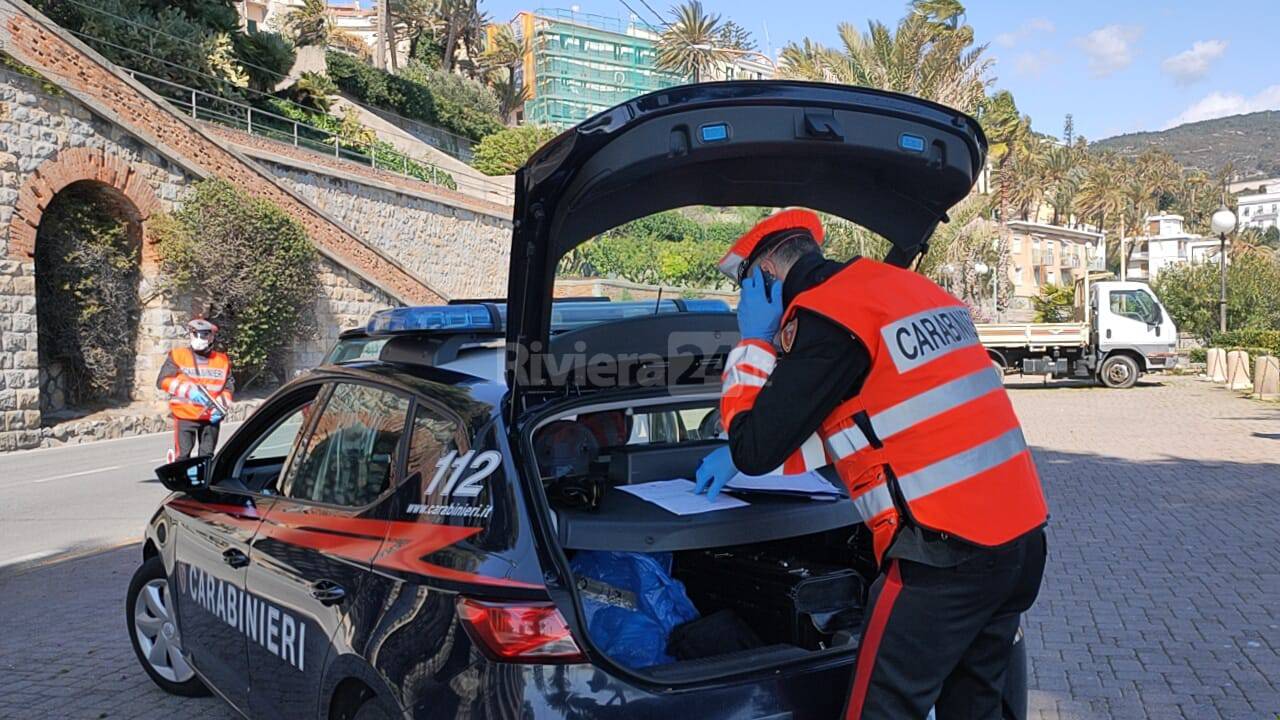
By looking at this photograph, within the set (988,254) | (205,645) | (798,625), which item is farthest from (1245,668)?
(988,254)

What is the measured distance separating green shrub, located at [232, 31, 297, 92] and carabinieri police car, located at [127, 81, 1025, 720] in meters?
31.7

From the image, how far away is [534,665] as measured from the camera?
244 cm

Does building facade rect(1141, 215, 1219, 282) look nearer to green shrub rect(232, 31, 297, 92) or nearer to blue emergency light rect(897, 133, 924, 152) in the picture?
green shrub rect(232, 31, 297, 92)

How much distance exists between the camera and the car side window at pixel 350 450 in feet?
10.9

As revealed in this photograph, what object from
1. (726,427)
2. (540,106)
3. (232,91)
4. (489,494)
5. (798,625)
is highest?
(540,106)

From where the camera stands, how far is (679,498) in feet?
10.4

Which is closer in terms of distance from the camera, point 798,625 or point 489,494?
point 489,494

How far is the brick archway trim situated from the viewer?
712 inches

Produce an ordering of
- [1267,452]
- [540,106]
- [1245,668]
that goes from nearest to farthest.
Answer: [1245,668] < [1267,452] < [540,106]

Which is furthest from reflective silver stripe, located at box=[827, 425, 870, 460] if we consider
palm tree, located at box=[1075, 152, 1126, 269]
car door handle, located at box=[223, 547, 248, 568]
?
palm tree, located at box=[1075, 152, 1126, 269]

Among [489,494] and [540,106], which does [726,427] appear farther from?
[540,106]

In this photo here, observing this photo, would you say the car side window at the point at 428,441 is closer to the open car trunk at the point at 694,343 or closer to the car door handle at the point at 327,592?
the open car trunk at the point at 694,343

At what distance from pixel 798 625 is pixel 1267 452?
12.2 m

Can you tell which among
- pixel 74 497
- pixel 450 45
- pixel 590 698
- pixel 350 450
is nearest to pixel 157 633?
pixel 350 450
